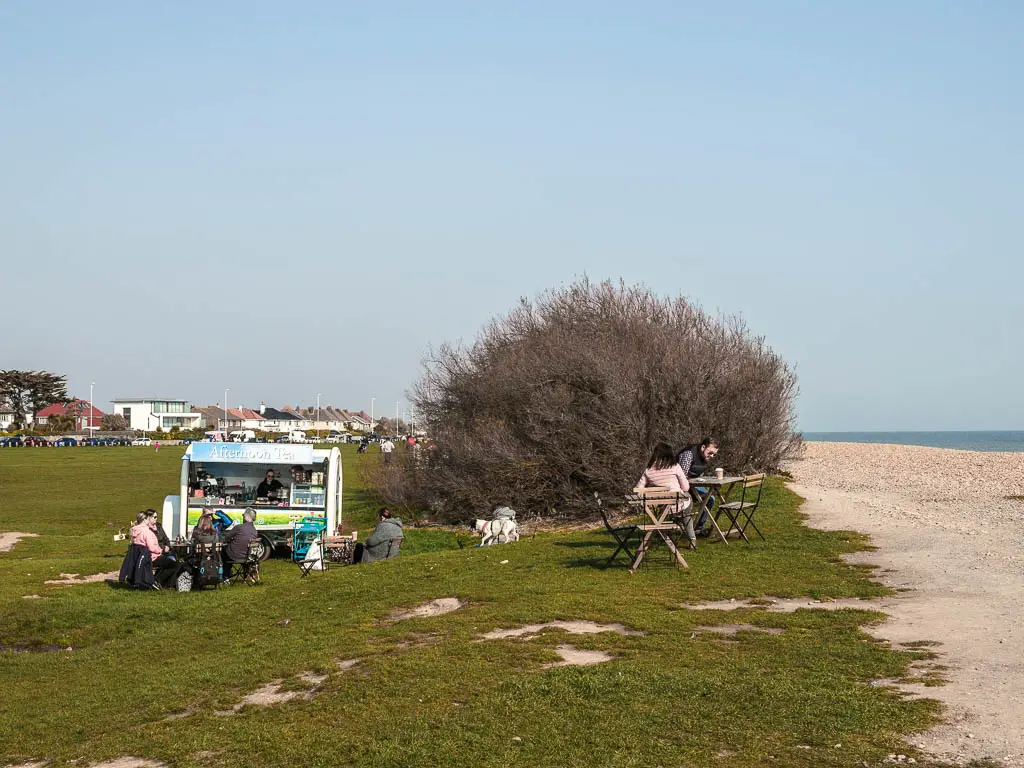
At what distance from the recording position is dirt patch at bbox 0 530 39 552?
2184 cm

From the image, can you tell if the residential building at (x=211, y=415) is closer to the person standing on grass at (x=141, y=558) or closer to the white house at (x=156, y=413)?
the white house at (x=156, y=413)

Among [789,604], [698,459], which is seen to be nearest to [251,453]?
[698,459]

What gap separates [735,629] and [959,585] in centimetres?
364

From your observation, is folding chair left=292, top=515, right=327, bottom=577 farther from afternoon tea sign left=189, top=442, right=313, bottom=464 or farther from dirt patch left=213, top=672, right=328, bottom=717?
dirt patch left=213, top=672, right=328, bottom=717

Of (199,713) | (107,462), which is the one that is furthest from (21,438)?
(199,713)

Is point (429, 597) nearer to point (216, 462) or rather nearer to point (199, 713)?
point (199, 713)

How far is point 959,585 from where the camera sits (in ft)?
38.1

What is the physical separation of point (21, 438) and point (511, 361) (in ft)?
275

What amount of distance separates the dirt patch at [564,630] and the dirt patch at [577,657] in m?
Answer: 0.63

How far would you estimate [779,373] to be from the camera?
32188mm

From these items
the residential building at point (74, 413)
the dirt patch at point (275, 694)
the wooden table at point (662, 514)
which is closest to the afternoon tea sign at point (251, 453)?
the wooden table at point (662, 514)

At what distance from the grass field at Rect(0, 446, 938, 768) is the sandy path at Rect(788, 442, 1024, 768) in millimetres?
367

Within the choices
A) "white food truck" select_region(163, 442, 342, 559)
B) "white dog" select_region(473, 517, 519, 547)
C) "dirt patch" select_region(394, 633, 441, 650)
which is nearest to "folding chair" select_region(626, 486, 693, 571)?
"dirt patch" select_region(394, 633, 441, 650)

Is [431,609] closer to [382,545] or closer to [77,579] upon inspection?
[382,545]
